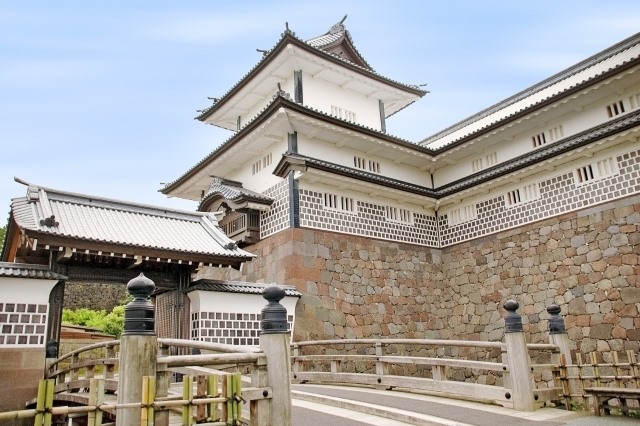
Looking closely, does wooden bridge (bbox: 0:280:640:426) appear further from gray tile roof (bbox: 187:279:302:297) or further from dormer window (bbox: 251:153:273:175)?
dormer window (bbox: 251:153:273:175)

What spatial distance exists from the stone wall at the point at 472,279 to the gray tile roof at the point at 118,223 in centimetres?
247

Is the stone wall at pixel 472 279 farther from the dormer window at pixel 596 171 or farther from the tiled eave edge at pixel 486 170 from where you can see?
the tiled eave edge at pixel 486 170

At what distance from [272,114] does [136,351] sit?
444 inches

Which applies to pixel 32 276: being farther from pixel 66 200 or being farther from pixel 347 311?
pixel 347 311

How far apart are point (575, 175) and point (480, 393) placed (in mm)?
8850

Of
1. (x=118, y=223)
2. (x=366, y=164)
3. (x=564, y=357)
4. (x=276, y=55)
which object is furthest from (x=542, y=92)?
(x=118, y=223)

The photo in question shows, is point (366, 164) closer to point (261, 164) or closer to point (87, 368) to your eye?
point (261, 164)

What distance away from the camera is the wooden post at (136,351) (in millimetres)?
5445

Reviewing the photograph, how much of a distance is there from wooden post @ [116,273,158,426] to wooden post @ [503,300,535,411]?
6.20m

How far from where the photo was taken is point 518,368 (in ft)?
28.3

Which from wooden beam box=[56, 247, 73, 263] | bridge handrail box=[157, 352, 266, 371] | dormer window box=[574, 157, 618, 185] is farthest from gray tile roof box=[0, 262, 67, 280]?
dormer window box=[574, 157, 618, 185]

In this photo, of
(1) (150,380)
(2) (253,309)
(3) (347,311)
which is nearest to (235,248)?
(2) (253,309)

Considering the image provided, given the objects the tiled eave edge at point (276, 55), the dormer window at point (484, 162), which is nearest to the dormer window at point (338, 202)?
the dormer window at point (484, 162)

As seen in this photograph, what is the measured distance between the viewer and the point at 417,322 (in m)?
17.2
